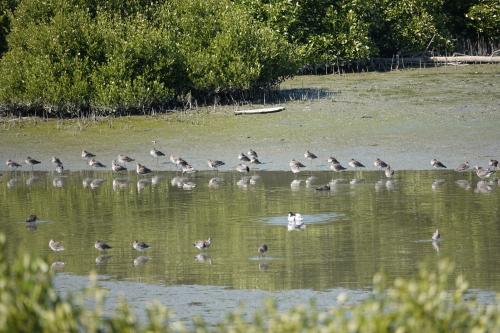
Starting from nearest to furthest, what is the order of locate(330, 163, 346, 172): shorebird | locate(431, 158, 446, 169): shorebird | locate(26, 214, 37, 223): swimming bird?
locate(26, 214, 37, 223): swimming bird, locate(431, 158, 446, 169): shorebird, locate(330, 163, 346, 172): shorebird

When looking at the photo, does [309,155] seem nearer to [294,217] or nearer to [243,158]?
[243,158]

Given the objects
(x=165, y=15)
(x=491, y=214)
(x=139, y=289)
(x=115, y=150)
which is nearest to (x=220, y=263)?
(x=139, y=289)

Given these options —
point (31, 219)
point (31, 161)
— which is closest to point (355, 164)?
Answer: point (31, 219)

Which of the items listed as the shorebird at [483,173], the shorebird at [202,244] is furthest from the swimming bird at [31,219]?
the shorebird at [483,173]

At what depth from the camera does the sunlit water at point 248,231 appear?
544 inches

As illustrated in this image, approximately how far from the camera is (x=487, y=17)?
41812 millimetres

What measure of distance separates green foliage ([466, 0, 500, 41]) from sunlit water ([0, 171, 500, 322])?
20.1 meters

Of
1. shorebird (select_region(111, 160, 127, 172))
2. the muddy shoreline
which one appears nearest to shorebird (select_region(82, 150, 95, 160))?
the muddy shoreline

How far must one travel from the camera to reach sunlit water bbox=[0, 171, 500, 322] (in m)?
13.8

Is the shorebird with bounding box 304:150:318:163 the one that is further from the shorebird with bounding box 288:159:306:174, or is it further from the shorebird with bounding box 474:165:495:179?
the shorebird with bounding box 474:165:495:179

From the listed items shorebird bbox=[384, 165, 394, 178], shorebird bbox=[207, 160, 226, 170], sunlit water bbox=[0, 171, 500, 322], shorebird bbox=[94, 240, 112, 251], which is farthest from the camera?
shorebird bbox=[207, 160, 226, 170]

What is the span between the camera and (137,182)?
23.7 metres

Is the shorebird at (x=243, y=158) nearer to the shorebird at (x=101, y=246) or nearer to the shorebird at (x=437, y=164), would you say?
the shorebird at (x=437, y=164)

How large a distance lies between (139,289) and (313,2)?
25953 mm
